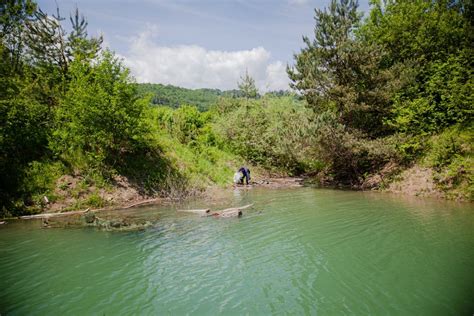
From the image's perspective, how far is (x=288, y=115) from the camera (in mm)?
27781

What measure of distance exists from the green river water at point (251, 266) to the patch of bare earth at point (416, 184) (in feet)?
Answer: 13.4

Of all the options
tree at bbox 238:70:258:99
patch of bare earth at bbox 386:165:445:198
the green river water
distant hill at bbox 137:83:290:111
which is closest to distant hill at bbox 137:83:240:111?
distant hill at bbox 137:83:290:111

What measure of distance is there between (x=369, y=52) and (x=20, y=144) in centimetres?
2060

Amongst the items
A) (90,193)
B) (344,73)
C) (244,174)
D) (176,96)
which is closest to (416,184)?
(344,73)

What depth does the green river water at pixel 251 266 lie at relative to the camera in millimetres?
6227

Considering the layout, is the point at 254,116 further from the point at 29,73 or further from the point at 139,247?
the point at 139,247

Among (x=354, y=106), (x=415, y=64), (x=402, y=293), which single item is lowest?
(x=402, y=293)

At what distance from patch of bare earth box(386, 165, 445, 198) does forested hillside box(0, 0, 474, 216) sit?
0.35m

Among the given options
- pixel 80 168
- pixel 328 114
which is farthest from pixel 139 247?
pixel 328 114

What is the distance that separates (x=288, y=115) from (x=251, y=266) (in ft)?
68.7

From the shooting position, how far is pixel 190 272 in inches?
309

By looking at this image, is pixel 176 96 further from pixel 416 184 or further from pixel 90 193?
pixel 416 184

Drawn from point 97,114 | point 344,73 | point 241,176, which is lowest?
point 241,176

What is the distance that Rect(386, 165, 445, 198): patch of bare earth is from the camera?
17609mm
